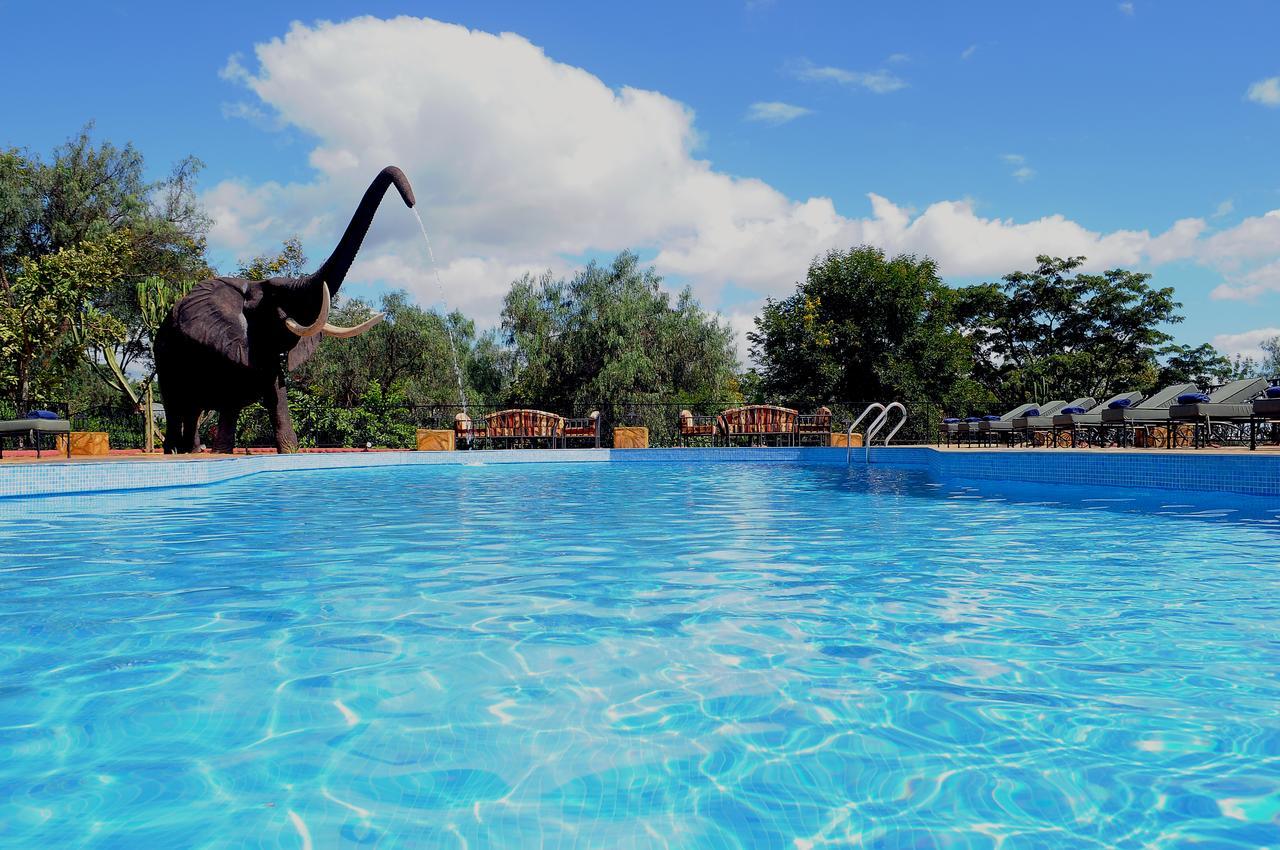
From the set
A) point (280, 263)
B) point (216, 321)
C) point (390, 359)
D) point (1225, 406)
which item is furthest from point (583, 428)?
point (1225, 406)

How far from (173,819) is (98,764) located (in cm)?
55

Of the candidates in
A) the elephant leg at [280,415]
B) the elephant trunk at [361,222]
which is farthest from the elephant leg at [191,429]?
the elephant trunk at [361,222]

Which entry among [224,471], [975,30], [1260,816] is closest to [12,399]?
[224,471]

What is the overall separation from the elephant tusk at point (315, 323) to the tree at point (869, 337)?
16.7m

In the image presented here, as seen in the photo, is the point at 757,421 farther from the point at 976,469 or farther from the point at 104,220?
the point at 104,220

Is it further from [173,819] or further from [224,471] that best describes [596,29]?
[173,819]

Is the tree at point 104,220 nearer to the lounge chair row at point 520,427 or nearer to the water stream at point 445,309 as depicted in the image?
the water stream at point 445,309

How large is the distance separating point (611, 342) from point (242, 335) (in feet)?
42.7

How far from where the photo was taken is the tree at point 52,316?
694 inches

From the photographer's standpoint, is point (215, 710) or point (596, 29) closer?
point (215, 710)

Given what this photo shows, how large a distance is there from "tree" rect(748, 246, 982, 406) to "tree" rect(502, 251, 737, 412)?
242 centimetres

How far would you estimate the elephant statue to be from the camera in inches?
511

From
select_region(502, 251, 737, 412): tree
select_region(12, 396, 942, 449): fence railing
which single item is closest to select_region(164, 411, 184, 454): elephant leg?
select_region(12, 396, 942, 449): fence railing

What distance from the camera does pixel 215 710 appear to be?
284 cm
